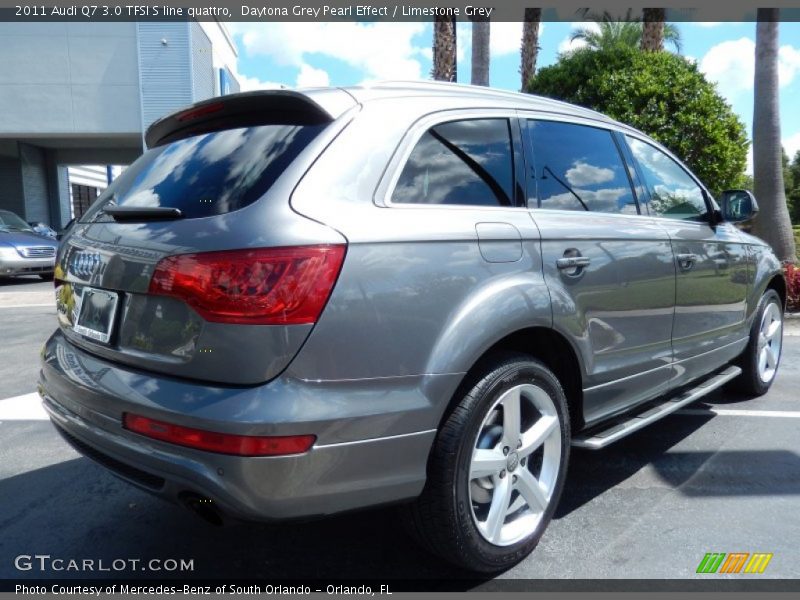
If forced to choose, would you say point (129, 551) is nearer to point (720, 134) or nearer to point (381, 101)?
point (381, 101)

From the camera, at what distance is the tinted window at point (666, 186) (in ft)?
11.8

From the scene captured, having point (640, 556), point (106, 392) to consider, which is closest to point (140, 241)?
point (106, 392)

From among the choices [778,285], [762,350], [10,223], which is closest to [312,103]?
[762,350]

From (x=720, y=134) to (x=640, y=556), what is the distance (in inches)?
333

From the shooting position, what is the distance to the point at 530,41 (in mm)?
14836

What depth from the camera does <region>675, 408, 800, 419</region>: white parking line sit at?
448 cm

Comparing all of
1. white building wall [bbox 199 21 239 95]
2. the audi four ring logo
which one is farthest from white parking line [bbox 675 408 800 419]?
white building wall [bbox 199 21 239 95]

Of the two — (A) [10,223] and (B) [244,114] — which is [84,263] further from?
(A) [10,223]

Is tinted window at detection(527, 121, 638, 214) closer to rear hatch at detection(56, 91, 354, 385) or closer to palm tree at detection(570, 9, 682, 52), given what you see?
rear hatch at detection(56, 91, 354, 385)

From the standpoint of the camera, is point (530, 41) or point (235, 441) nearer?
point (235, 441)

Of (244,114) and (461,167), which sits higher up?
→ (244,114)

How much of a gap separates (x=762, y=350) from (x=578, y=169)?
9.09ft

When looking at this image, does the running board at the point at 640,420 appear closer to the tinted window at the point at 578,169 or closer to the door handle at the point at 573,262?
the door handle at the point at 573,262

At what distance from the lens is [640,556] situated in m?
2.64
